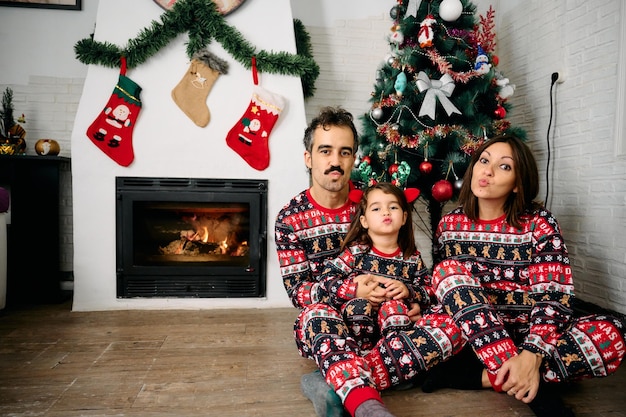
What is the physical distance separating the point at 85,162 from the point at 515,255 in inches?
89.2

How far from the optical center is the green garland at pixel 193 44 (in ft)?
7.31

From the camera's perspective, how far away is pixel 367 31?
2854mm

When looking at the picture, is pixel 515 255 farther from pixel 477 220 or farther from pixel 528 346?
pixel 528 346

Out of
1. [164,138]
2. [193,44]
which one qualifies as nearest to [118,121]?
[164,138]

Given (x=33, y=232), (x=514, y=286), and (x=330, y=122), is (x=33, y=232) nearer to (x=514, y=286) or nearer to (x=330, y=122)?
(x=330, y=122)

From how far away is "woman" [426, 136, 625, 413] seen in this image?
1241 mm

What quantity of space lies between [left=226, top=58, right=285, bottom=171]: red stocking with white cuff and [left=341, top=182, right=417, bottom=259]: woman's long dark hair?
3.05 ft

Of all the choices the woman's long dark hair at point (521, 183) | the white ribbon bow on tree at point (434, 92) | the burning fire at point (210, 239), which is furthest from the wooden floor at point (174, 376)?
the white ribbon bow on tree at point (434, 92)

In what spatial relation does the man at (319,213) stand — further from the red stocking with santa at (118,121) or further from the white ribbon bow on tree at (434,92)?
the red stocking with santa at (118,121)

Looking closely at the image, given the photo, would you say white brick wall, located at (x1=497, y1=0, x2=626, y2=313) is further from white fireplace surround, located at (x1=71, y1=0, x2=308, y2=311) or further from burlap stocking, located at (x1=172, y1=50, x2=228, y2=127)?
burlap stocking, located at (x1=172, y1=50, x2=228, y2=127)

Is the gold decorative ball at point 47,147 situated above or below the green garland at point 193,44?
below

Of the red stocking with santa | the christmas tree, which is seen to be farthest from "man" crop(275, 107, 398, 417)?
the red stocking with santa

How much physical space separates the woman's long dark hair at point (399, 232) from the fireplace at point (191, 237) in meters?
0.88

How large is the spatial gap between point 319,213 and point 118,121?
1.35 m
